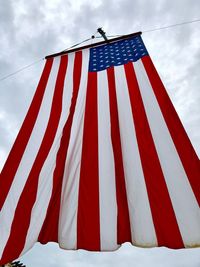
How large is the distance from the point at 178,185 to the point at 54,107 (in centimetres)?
289

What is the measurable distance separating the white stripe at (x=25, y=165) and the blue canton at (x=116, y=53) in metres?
1.08

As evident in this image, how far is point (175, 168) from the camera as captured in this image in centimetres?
447

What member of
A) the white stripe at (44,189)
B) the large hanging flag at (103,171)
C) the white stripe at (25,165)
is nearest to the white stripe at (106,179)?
the large hanging flag at (103,171)

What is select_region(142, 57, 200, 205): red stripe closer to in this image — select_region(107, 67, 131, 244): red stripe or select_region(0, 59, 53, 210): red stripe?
select_region(107, 67, 131, 244): red stripe

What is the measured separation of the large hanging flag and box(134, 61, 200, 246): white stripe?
13 mm

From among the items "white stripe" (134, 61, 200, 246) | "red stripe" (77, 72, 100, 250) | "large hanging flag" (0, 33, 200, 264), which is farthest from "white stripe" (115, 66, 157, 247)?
"red stripe" (77, 72, 100, 250)

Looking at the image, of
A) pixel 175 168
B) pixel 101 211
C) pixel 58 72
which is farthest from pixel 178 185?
pixel 58 72

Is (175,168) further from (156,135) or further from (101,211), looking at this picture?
(101,211)

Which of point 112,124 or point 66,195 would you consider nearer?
point 66,195

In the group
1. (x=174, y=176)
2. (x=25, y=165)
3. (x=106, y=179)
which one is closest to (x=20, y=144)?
(x=25, y=165)

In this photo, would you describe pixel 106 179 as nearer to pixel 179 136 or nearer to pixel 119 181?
pixel 119 181

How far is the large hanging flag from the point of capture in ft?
13.6

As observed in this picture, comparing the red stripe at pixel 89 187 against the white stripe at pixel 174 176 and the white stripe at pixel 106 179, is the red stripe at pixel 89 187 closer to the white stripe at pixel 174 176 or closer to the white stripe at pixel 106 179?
the white stripe at pixel 106 179

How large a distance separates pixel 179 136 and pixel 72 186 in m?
1.85
